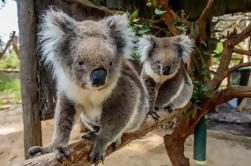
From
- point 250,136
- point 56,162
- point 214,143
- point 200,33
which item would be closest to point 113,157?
point 214,143

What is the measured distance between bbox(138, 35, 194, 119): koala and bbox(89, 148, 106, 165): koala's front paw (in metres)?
1.19

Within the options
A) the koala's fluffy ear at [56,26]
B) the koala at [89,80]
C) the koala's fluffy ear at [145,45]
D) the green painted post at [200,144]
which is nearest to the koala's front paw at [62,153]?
the koala at [89,80]

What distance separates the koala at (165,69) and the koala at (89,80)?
40.3 inches

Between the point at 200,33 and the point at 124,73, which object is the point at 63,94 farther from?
the point at 200,33

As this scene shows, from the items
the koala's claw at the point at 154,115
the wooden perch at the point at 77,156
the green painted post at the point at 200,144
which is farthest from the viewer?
the green painted post at the point at 200,144

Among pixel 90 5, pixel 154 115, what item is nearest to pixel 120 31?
pixel 154 115

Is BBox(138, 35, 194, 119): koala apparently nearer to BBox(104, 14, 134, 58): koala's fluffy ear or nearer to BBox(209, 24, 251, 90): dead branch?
BBox(209, 24, 251, 90): dead branch

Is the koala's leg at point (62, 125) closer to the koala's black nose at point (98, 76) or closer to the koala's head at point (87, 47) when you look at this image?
the koala's head at point (87, 47)

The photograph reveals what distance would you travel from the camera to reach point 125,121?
5.45 ft

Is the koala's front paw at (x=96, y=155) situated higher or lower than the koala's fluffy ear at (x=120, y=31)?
lower

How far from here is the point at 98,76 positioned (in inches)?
53.5

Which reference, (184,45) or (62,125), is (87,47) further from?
(184,45)

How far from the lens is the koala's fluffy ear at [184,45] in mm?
2693

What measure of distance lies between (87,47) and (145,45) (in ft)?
4.71
